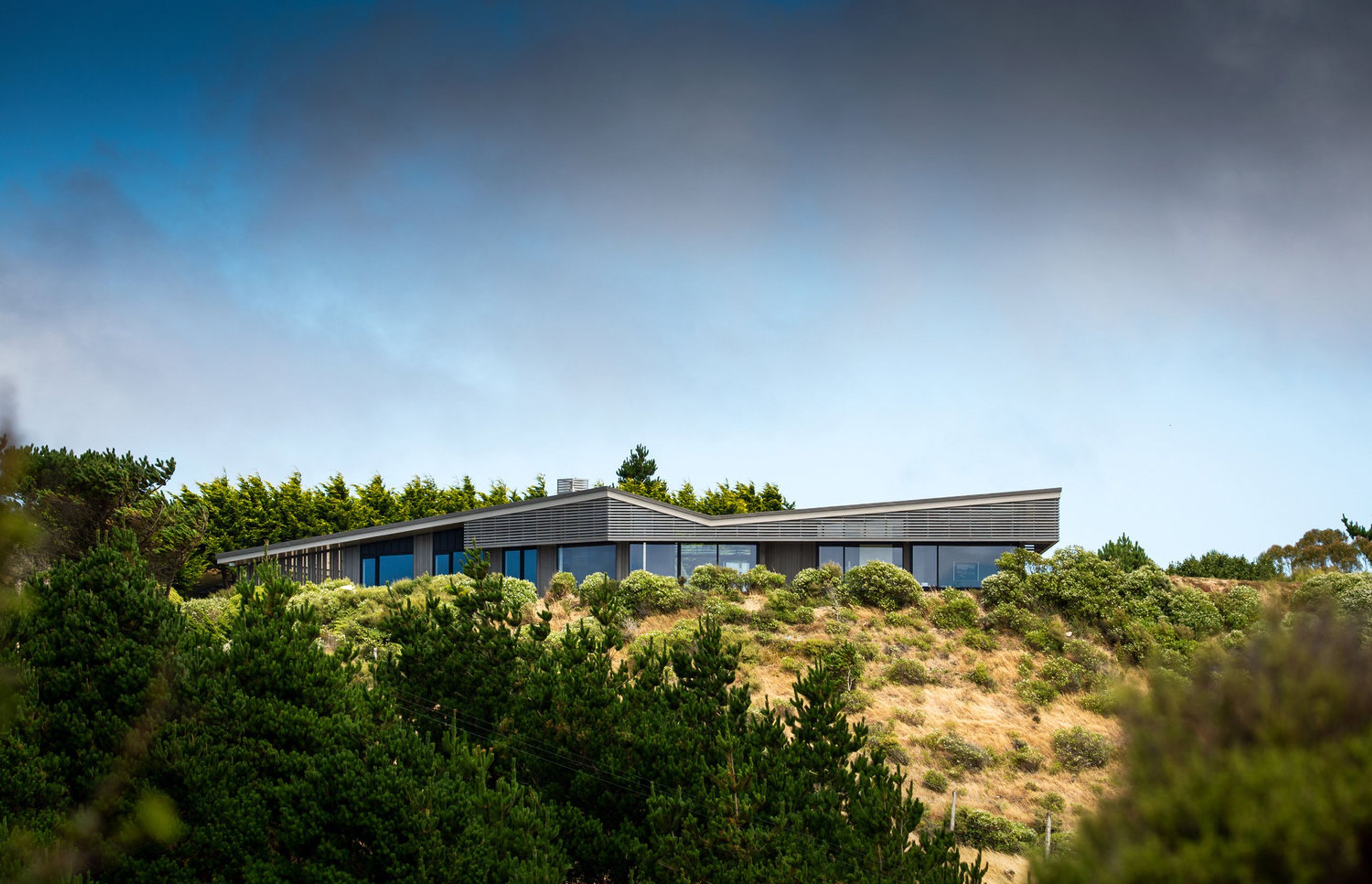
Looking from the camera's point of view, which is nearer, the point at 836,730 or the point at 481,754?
the point at 481,754

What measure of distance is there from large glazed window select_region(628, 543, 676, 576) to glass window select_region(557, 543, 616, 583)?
70 centimetres

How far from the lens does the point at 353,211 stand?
930 inches

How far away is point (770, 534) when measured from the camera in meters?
30.2

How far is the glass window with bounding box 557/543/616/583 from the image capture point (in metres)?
29.3

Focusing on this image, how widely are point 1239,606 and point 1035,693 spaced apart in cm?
820

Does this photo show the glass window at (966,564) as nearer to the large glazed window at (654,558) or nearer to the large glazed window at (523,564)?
the large glazed window at (654,558)

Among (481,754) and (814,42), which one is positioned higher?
(814,42)

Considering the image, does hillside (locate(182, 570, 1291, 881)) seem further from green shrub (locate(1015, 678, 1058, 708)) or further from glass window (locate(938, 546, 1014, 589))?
glass window (locate(938, 546, 1014, 589))

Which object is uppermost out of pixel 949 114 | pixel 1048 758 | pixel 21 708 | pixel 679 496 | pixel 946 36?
pixel 946 36

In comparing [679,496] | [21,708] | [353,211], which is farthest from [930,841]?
[679,496]

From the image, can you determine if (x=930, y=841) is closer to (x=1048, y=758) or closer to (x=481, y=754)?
(x=481, y=754)

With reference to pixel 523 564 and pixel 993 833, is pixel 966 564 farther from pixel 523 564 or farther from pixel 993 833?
pixel 523 564

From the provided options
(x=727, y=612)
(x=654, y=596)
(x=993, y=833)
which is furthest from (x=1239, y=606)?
(x=654, y=596)

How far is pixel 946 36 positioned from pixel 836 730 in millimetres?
15385
